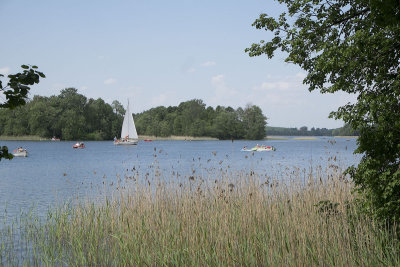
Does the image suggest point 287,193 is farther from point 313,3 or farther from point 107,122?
point 107,122

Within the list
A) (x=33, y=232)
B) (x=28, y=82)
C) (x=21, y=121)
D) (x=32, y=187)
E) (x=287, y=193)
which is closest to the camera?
(x=28, y=82)

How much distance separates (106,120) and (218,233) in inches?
3716

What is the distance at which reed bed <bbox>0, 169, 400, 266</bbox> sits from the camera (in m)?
5.40

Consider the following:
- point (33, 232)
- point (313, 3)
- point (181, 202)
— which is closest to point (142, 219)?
point (181, 202)

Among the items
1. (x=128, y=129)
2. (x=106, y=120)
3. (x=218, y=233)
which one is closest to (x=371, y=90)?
(x=218, y=233)

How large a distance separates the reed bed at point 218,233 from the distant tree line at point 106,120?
66244 mm

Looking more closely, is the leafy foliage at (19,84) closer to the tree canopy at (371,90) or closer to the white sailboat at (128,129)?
the tree canopy at (371,90)

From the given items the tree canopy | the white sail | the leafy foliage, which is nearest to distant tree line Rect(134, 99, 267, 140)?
the white sail

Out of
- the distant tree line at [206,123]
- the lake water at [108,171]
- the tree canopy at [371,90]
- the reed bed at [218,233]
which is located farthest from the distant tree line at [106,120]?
the tree canopy at [371,90]

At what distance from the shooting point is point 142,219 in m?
7.63

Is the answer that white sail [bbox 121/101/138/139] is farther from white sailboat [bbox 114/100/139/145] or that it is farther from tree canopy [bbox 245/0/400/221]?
tree canopy [bbox 245/0/400/221]

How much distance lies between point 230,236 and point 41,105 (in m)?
87.0

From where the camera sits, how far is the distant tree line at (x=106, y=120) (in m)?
86.0

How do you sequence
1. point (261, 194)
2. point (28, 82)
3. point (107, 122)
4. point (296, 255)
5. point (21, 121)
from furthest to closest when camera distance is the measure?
point (107, 122) → point (21, 121) → point (261, 194) → point (296, 255) → point (28, 82)
